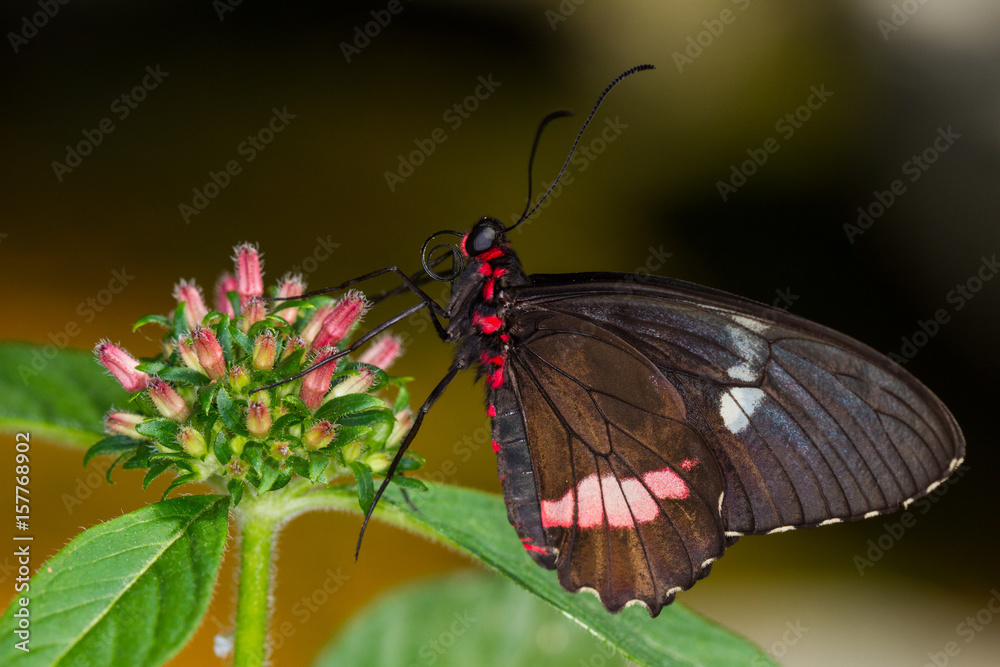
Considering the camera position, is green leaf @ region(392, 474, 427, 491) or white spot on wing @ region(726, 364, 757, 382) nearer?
green leaf @ region(392, 474, 427, 491)

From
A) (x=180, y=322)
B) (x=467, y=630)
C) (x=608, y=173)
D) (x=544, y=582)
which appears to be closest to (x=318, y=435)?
(x=180, y=322)

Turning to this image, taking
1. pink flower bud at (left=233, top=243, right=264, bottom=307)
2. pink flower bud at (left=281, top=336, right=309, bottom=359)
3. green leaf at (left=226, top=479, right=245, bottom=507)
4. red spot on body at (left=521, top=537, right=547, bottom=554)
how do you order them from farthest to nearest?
pink flower bud at (left=233, top=243, right=264, bottom=307), red spot on body at (left=521, top=537, right=547, bottom=554), pink flower bud at (left=281, top=336, right=309, bottom=359), green leaf at (left=226, top=479, right=245, bottom=507)

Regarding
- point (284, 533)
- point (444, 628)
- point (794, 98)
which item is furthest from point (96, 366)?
point (794, 98)

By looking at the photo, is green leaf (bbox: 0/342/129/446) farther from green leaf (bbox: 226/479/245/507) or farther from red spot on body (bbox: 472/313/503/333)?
red spot on body (bbox: 472/313/503/333)

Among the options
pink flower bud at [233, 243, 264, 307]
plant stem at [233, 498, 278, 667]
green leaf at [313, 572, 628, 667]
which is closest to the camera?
plant stem at [233, 498, 278, 667]

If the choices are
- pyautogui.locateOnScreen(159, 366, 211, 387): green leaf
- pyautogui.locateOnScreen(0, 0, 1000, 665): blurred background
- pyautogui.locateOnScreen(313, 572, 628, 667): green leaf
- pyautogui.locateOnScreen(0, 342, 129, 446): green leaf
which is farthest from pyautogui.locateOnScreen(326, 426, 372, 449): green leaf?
pyautogui.locateOnScreen(0, 0, 1000, 665): blurred background

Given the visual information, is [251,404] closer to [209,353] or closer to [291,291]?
[209,353]

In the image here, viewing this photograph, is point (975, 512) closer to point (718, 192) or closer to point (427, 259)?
point (718, 192)

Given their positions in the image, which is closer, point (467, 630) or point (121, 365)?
point (121, 365)
